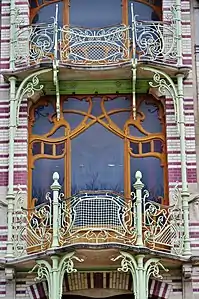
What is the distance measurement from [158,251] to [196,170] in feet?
6.27

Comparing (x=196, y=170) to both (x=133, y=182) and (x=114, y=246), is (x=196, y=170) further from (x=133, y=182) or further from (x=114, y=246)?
(x=114, y=246)

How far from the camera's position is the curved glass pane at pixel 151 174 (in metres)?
16.6

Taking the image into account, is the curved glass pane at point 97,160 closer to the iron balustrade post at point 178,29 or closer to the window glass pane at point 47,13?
the iron balustrade post at point 178,29

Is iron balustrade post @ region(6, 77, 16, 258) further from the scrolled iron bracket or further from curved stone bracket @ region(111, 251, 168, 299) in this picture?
curved stone bracket @ region(111, 251, 168, 299)

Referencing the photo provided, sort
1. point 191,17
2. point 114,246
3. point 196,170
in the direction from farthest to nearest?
point 191,17, point 196,170, point 114,246

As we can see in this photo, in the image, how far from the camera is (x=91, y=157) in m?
16.9

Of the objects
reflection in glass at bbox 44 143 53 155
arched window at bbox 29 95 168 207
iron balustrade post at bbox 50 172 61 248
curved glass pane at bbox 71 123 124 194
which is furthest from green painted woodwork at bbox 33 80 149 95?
iron balustrade post at bbox 50 172 61 248

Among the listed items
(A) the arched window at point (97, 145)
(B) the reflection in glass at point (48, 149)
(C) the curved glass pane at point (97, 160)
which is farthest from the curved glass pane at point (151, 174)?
(B) the reflection in glass at point (48, 149)

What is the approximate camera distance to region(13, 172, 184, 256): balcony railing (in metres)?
15.4

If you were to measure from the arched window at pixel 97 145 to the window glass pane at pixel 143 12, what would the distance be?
1691 mm

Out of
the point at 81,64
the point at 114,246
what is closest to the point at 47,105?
the point at 81,64

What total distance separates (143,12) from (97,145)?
2.92 m

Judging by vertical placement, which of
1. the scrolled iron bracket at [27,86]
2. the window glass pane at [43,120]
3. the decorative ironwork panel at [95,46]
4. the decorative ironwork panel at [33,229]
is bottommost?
the decorative ironwork panel at [33,229]

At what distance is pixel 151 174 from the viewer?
1670cm
